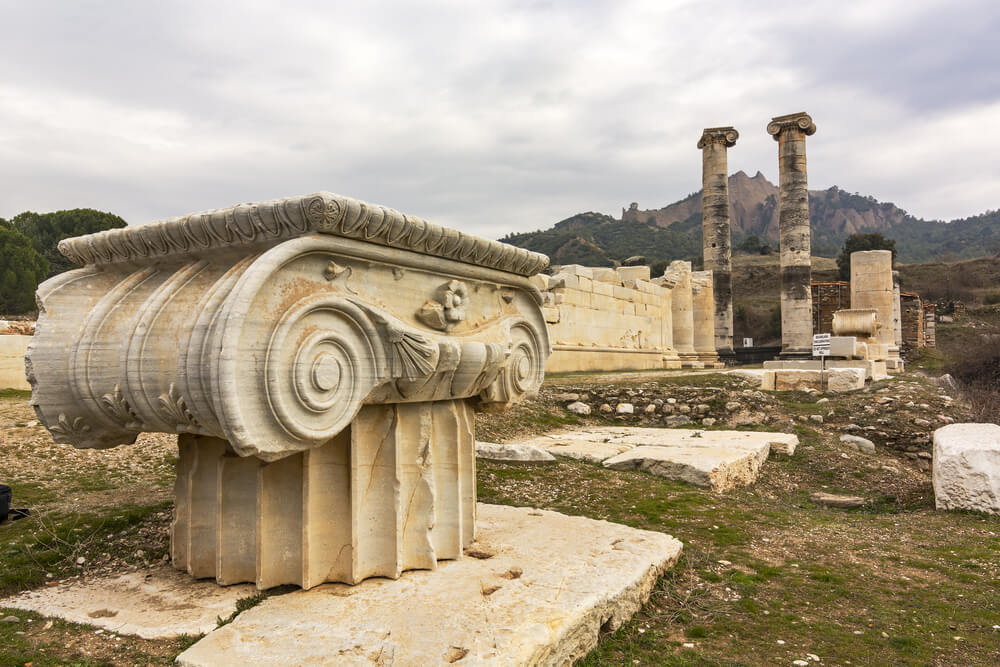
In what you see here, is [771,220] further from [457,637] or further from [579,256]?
[457,637]

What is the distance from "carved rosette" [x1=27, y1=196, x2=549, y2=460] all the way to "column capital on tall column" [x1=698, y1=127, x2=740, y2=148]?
Result: 20511mm

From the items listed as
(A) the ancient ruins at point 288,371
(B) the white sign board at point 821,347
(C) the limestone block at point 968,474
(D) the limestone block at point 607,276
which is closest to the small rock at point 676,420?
(B) the white sign board at point 821,347

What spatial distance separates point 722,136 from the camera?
21078mm

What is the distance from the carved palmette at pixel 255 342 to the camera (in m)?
2.11

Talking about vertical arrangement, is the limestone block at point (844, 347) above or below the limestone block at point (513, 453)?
above

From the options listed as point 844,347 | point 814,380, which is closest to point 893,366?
point 844,347

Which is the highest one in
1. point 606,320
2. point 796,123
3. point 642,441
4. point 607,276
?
point 796,123

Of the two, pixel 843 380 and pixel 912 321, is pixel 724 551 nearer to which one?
pixel 843 380

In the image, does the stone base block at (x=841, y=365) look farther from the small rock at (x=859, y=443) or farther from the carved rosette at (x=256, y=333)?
the carved rosette at (x=256, y=333)

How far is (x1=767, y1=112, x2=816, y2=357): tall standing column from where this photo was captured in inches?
786

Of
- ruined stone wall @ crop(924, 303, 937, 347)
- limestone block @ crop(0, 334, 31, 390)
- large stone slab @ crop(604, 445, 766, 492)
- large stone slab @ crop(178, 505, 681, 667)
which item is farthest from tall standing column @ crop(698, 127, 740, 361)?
large stone slab @ crop(178, 505, 681, 667)

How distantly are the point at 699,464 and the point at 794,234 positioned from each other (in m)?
17.3

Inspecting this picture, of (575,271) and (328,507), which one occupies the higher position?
(575,271)

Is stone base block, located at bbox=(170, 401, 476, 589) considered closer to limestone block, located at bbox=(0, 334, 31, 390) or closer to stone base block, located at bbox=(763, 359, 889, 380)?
limestone block, located at bbox=(0, 334, 31, 390)
